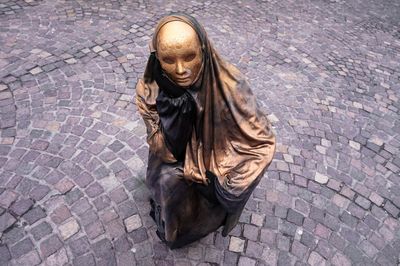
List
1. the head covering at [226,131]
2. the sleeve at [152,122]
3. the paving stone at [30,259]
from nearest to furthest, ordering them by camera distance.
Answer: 1. the head covering at [226,131]
2. the sleeve at [152,122]
3. the paving stone at [30,259]

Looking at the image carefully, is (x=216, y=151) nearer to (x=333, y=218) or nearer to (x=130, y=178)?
(x=130, y=178)

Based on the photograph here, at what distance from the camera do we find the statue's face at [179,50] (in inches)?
74.9

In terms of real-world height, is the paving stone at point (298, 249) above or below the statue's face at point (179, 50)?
below

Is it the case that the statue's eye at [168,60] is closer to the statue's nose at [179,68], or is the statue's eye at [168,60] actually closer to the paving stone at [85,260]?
the statue's nose at [179,68]

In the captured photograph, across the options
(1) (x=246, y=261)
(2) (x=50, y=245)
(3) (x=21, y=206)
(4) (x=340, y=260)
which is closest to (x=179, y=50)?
(1) (x=246, y=261)

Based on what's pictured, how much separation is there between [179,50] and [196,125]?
0.67m

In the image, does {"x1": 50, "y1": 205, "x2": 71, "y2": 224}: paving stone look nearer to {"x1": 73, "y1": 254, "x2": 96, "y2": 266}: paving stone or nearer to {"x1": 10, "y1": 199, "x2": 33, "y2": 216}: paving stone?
{"x1": 10, "y1": 199, "x2": 33, "y2": 216}: paving stone

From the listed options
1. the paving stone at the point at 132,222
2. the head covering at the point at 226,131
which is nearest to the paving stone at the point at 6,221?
the paving stone at the point at 132,222

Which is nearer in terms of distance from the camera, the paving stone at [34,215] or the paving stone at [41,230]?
the paving stone at [41,230]

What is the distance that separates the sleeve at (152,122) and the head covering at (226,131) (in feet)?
0.34

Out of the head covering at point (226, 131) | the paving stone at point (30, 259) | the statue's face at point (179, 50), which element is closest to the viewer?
the statue's face at point (179, 50)

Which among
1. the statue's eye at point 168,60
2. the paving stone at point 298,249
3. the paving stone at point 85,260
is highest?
the statue's eye at point 168,60

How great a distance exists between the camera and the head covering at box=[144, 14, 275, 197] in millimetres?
2275

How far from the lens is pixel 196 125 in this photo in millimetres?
2434
